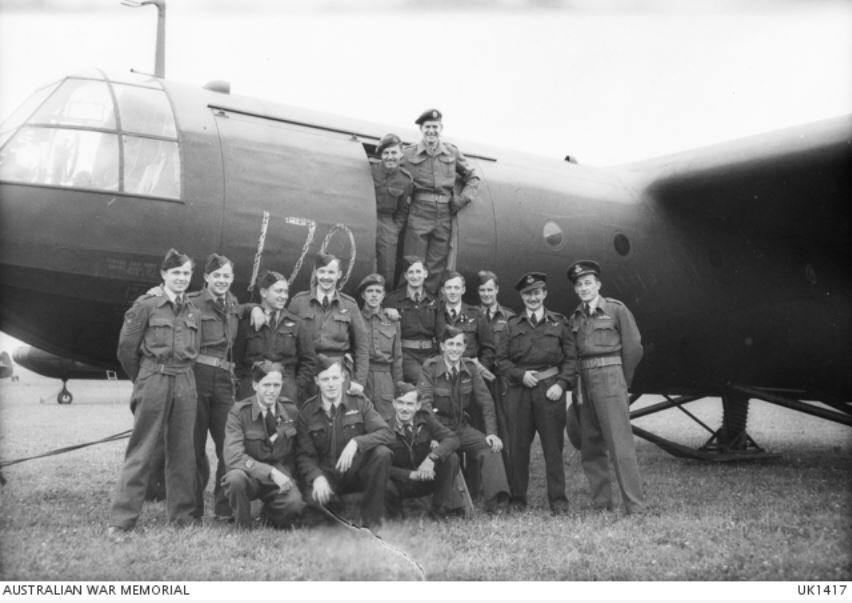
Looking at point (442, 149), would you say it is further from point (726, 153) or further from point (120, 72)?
point (726, 153)

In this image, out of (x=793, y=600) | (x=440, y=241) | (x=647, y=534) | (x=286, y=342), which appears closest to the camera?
(x=793, y=600)

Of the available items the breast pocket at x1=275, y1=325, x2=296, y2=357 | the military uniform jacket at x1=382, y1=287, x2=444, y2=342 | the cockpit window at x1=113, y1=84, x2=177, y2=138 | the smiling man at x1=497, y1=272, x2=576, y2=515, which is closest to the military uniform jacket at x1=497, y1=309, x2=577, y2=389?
the smiling man at x1=497, y1=272, x2=576, y2=515

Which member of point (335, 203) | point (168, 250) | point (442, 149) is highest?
point (442, 149)

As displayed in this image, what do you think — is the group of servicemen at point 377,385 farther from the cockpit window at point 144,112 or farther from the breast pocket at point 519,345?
the cockpit window at point 144,112

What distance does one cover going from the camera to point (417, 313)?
6660mm

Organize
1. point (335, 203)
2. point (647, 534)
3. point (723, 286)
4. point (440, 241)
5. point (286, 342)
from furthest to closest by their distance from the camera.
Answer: point (723, 286)
point (440, 241)
point (335, 203)
point (286, 342)
point (647, 534)

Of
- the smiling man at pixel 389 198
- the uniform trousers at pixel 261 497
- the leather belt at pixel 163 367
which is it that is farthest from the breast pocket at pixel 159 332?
the smiling man at pixel 389 198

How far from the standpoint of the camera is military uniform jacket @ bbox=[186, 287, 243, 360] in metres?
5.55

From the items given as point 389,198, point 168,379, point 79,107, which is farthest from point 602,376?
point 79,107

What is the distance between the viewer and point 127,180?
5.54 metres

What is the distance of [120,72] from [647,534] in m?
5.41

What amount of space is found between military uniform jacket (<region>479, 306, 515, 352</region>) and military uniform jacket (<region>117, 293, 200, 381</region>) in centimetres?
267

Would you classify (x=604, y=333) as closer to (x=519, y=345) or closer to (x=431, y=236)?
(x=519, y=345)

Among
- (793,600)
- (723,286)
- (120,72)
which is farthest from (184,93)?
(723,286)
